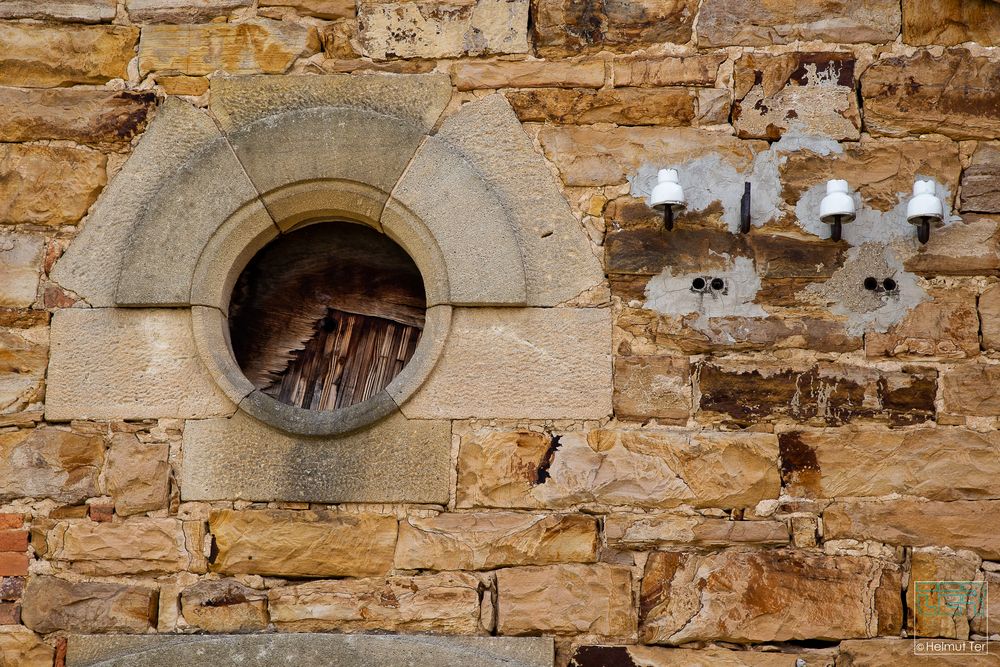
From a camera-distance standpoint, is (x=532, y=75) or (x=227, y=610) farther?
(x=532, y=75)

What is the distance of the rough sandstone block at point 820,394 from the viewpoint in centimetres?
340

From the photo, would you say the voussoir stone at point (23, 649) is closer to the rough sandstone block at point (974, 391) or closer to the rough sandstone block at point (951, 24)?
the rough sandstone block at point (974, 391)

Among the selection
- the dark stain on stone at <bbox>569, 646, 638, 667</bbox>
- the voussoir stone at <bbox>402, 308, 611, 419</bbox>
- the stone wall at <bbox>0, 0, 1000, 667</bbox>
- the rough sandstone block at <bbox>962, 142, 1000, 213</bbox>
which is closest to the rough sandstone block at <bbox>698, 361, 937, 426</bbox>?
the stone wall at <bbox>0, 0, 1000, 667</bbox>

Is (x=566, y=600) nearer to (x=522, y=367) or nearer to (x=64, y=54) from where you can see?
(x=522, y=367)

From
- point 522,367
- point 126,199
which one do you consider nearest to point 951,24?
point 522,367

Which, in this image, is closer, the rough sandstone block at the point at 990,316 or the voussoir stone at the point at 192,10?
the rough sandstone block at the point at 990,316

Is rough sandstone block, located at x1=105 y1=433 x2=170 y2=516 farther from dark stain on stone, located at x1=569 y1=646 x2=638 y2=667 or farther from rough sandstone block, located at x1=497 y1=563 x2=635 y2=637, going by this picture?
dark stain on stone, located at x1=569 y1=646 x2=638 y2=667

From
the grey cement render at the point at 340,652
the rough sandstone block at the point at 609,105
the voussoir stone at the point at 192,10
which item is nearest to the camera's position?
the grey cement render at the point at 340,652

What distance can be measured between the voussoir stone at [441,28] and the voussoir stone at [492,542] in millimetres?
1642

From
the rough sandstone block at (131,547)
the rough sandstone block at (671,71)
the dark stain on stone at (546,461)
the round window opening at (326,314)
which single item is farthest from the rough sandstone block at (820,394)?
the rough sandstone block at (131,547)

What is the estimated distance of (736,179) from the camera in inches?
139

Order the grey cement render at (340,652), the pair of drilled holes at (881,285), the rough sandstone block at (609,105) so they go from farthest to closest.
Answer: the rough sandstone block at (609,105)
the pair of drilled holes at (881,285)
the grey cement render at (340,652)

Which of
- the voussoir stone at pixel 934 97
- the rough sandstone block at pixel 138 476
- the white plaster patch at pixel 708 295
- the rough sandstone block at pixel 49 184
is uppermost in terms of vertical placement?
the voussoir stone at pixel 934 97

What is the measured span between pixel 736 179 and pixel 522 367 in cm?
99
